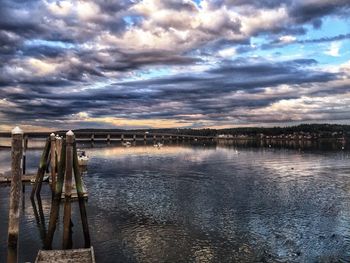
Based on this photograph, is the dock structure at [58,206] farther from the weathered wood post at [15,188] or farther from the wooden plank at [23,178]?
the wooden plank at [23,178]

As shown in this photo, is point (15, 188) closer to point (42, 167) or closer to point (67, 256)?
point (67, 256)

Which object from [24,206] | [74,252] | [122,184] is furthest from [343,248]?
[122,184]

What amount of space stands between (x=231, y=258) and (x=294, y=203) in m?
17.8

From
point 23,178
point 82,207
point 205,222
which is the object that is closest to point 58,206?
point 82,207

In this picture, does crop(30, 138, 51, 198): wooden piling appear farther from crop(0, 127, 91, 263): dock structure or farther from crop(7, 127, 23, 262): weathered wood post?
crop(7, 127, 23, 262): weathered wood post

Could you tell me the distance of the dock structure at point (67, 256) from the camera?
20.4 meters

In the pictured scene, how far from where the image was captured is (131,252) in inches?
966

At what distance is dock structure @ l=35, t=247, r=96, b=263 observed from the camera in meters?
20.4

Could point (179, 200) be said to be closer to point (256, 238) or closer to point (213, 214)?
point (213, 214)

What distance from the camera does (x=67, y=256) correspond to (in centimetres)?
2098

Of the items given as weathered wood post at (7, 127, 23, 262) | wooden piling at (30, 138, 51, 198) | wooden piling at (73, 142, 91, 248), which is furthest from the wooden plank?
weathered wood post at (7, 127, 23, 262)

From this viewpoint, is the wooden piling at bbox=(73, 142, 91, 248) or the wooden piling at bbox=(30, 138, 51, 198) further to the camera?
the wooden piling at bbox=(30, 138, 51, 198)

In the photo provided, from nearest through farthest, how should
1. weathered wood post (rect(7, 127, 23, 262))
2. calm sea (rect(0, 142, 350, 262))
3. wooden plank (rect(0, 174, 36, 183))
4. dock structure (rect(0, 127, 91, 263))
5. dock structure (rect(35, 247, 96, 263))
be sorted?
weathered wood post (rect(7, 127, 23, 262)), dock structure (rect(0, 127, 91, 263)), dock structure (rect(35, 247, 96, 263)), calm sea (rect(0, 142, 350, 262)), wooden plank (rect(0, 174, 36, 183))

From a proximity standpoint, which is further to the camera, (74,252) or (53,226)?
(53,226)
